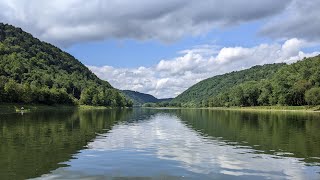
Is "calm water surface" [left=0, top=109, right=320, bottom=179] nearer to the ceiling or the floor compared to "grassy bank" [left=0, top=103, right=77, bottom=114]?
nearer to the floor

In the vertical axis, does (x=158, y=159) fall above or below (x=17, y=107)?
below

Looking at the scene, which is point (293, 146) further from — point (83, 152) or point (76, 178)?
point (76, 178)

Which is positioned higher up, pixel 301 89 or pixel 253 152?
pixel 301 89

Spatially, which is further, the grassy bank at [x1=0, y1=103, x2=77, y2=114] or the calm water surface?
the grassy bank at [x1=0, y1=103, x2=77, y2=114]

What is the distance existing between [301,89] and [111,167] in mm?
178383

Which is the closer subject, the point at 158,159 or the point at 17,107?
the point at 158,159

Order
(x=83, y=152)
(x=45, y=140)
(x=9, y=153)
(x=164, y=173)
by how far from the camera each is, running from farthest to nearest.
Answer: (x=45, y=140), (x=83, y=152), (x=9, y=153), (x=164, y=173)

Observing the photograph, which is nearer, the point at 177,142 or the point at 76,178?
the point at 76,178

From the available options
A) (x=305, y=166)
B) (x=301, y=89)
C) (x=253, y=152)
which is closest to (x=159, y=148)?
(x=253, y=152)

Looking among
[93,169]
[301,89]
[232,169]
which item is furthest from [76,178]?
[301,89]

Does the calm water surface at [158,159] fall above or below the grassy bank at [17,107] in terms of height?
below

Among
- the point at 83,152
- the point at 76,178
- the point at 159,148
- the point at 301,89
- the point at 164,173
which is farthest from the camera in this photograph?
the point at 301,89

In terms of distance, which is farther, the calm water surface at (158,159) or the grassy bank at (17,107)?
the grassy bank at (17,107)

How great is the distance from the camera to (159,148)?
3591 centimetres
